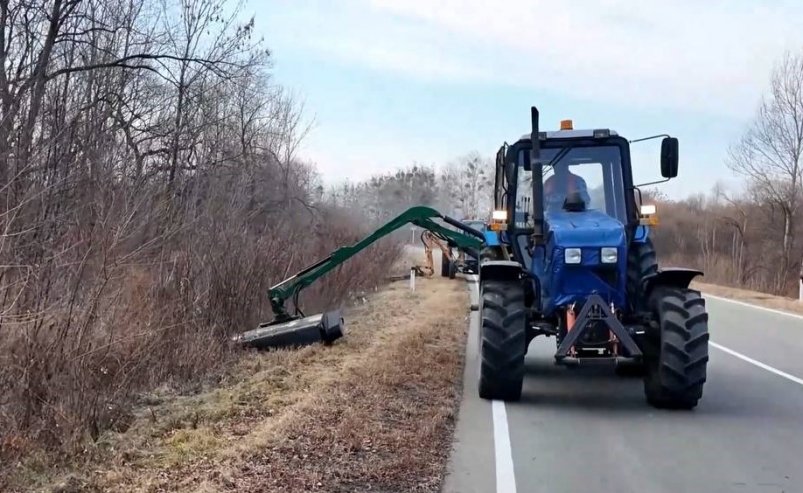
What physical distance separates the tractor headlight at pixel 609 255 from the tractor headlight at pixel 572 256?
239 millimetres

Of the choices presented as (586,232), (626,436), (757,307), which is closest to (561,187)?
(586,232)

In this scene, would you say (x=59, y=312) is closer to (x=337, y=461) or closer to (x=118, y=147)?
(x=337, y=461)

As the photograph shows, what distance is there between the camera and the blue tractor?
8.28m

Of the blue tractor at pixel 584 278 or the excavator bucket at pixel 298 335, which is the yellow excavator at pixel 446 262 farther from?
the blue tractor at pixel 584 278

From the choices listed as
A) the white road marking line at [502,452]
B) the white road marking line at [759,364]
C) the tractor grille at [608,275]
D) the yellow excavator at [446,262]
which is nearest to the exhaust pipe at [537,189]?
the tractor grille at [608,275]

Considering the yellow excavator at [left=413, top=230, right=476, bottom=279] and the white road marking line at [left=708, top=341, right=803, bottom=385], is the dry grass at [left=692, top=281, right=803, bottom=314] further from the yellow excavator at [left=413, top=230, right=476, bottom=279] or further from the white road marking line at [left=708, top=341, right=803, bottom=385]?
the white road marking line at [left=708, top=341, right=803, bottom=385]

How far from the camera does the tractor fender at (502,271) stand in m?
8.91

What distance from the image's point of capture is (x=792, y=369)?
11.0 metres

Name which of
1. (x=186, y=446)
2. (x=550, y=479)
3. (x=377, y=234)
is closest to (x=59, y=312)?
(x=186, y=446)

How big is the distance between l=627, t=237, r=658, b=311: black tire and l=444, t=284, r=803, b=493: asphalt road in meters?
1.12

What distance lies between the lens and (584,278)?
8727mm

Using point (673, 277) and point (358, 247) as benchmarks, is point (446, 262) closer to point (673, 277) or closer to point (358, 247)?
point (358, 247)

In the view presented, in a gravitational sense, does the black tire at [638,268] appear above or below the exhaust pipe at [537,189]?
below

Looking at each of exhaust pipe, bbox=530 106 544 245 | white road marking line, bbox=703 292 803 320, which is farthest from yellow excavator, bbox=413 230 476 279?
exhaust pipe, bbox=530 106 544 245
